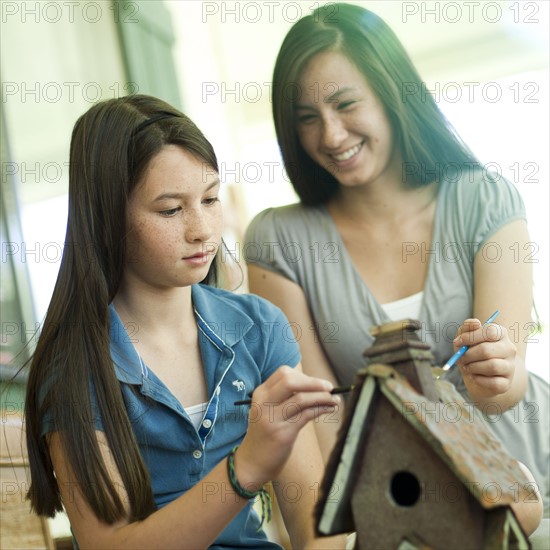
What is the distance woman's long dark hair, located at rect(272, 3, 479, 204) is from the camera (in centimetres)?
158

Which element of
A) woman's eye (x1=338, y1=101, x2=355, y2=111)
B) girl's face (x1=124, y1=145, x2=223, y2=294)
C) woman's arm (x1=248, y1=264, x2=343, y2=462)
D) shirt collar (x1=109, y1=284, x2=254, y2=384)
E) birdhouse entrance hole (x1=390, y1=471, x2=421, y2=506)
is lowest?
woman's arm (x1=248, y1=264, x2=343, y2=462)

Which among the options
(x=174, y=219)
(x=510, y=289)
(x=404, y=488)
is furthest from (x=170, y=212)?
(x=510, y=289)

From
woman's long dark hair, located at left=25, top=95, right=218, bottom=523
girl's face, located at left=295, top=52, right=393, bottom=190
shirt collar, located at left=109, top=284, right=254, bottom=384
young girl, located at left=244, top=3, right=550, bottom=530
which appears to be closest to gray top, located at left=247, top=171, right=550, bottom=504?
young girl, located at left=244, top=3, right=550, bottom=530

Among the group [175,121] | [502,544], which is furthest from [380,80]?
[502,544]

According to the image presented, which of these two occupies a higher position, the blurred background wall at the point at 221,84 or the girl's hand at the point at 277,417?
the blurred background wall at the point at 221,84

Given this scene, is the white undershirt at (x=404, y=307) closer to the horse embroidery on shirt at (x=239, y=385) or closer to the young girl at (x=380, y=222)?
the young girl at (x=380, y=222)

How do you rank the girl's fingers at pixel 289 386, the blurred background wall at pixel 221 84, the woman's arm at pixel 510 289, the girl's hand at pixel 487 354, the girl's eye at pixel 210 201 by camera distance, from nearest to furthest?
1. the girl's fingers at pixel 289 386
2. the girl's hand at pixel 487 354
3. the girl's eye at pixel 210 201
4. the woman's arm at pixel 510 289
5. the blurred background wall at pixel 221 84

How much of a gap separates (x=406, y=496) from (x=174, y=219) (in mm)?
514

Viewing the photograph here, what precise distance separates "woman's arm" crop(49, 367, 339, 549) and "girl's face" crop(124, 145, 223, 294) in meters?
0.27

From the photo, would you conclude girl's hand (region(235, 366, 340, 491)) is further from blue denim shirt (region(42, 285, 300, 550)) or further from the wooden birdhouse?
blue denim shirt (region(42, 285, 300, 550))

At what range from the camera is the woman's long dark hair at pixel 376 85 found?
1578mm

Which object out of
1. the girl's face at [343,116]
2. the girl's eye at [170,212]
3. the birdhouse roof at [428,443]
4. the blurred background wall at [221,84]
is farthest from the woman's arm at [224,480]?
the blurred background wall at [221,84]

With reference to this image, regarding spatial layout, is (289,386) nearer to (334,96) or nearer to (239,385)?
(239,385)

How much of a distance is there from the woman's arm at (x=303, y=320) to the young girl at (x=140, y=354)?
0.35 meters
